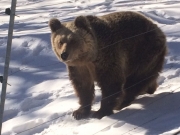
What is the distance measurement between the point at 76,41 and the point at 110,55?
19.6 inches

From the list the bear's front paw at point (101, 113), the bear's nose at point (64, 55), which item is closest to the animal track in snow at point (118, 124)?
the bear's front paw at point (101, 113)

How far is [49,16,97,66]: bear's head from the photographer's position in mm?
5801

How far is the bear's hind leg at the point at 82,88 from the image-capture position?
6227 mm

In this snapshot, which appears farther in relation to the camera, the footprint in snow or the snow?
the footprint in snow

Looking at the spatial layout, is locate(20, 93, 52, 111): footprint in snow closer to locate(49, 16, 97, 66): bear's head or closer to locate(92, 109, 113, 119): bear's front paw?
locate(92, 109, 113, 119): bear's front paw

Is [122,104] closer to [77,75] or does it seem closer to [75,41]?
[77,75]

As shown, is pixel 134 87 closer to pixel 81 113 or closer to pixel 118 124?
pixel 81 113

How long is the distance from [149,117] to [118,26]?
1348mm

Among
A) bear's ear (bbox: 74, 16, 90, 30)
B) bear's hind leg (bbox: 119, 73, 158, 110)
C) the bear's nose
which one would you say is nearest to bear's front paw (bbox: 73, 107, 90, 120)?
bear's hind leg (bbox: 119, 73, 158, 110)

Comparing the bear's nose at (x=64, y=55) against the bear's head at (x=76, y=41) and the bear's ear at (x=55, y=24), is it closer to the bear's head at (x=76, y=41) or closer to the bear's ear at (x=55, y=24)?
the bear's head at (x=76, y=41)

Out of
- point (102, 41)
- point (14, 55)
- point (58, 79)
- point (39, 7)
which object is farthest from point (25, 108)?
point (39, 7)

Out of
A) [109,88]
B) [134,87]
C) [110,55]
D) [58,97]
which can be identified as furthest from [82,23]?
[58,97]

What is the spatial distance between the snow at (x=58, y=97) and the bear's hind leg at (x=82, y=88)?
0.57 feet

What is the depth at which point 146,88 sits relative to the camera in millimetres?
6539
